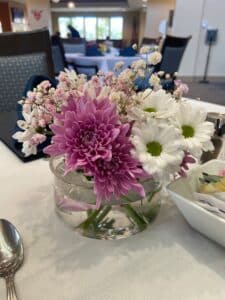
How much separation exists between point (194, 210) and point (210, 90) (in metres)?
5.03

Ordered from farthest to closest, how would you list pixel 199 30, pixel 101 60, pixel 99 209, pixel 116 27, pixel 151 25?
pixel 116 27, pixel 151 25, pixel 199 30, pixel 101 60, pixel 99 209

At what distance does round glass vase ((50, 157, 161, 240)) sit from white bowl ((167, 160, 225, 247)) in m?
0.04

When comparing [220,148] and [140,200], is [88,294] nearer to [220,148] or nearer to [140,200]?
[140,200]

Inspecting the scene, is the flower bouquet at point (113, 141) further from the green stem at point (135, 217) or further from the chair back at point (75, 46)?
the chair back at point (75, 46)

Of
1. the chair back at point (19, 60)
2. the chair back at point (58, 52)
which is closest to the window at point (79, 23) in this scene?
the chair back at point (58, 52)

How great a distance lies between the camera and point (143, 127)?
1.36 ft

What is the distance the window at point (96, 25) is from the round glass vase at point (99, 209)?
13.7 metres

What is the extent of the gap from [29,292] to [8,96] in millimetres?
1170

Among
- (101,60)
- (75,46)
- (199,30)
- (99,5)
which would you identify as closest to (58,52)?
(101,60)

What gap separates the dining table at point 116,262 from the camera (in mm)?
408

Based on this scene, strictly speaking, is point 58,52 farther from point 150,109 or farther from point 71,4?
point 71,4

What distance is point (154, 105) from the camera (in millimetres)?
450

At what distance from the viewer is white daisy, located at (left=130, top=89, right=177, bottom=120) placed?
43 cm

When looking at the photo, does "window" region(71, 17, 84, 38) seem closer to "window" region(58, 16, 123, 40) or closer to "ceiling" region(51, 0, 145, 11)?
"window" region(58, 16, 123, 40)
